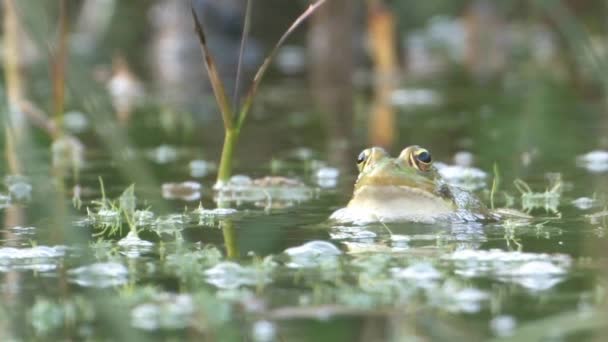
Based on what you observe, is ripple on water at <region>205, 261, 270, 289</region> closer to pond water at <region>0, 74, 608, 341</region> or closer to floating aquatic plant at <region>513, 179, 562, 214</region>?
pond water at <region>0, 74, 608, 341</region>

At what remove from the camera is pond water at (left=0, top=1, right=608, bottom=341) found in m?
3.42

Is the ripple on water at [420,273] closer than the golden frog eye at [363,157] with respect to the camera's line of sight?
Yes

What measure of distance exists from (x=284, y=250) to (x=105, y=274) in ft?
2.40

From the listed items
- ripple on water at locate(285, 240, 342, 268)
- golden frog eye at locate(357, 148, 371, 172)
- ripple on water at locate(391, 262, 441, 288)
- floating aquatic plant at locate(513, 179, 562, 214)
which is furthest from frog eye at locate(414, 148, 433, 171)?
ripple on water at locate(391, 262, 441, 288)

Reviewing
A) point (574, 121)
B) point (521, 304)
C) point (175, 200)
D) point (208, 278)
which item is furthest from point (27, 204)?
point (574, 121)

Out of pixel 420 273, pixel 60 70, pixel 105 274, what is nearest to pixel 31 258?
pixel 105 274

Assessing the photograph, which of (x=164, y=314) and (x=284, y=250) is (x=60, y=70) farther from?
(x=164, y=314)

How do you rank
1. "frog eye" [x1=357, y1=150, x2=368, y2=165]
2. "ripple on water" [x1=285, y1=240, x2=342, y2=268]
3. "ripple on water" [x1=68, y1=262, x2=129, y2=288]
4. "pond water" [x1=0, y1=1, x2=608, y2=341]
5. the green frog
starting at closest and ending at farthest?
"pond water" [x1=0, y1=1, x2=608, y2=341] → "ripple on water" [x1=68, y1=262, x2=129, y2=288] → "ripple on water" [x1=285, y1=240, x2=342, y2=268] → the green frog → "frog eye" [x1=357, y1=150, x2=368, y2=165]

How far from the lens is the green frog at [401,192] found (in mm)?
5273

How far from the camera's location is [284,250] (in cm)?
468

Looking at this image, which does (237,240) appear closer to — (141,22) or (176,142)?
(176,142)

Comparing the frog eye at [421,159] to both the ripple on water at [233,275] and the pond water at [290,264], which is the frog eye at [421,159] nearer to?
the pond water at [290,264]

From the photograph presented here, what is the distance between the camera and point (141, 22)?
2072cm

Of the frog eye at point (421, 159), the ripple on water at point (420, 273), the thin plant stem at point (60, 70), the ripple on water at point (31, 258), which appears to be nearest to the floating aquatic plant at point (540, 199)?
the frog eye at point (421, 159)
